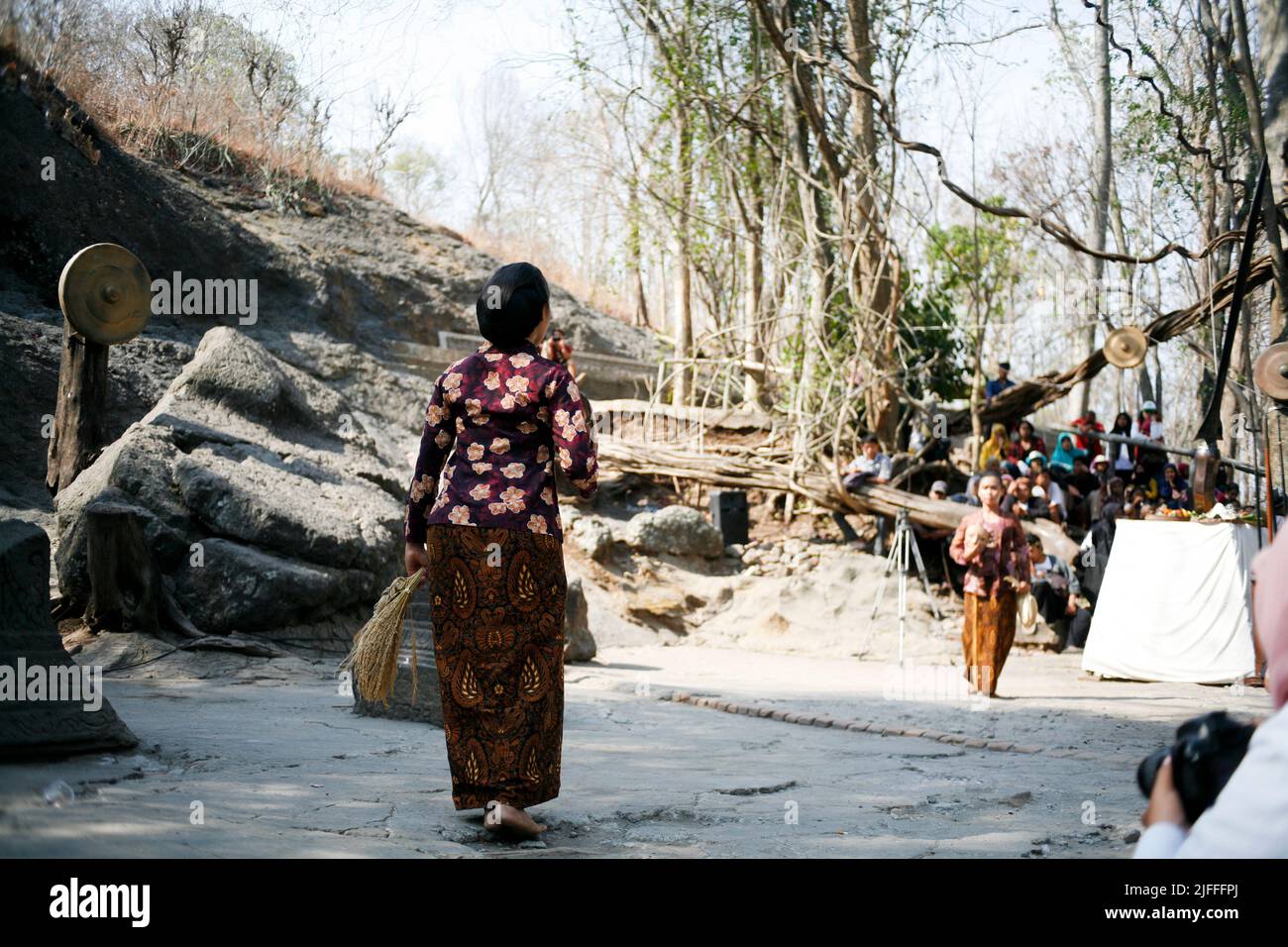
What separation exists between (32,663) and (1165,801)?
342cm

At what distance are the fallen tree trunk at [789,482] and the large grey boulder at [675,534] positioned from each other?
889mm

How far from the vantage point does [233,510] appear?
8.02 m

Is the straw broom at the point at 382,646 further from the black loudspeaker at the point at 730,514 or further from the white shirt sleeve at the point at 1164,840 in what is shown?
the black loudspeaker at the point at 730,514

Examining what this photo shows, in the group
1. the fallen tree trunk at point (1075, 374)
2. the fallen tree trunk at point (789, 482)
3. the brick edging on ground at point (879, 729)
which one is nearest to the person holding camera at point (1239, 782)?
the brick edging on ground at point (879, 729)

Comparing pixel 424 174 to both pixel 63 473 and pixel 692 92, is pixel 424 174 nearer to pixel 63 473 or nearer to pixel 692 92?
pixel 692 92

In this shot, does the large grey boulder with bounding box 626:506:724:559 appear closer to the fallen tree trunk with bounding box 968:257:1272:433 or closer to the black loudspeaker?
the black loudspeaker

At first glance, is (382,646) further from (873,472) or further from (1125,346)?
(873,472)

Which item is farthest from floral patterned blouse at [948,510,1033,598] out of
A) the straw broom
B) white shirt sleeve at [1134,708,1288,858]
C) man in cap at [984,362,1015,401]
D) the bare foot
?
man in cap at [984,362,1015,401]

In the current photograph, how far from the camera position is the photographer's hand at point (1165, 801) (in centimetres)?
153

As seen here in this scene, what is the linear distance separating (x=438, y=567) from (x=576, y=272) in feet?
65.4

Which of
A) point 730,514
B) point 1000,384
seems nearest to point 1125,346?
point 1000,384

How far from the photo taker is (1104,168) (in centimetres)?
1839
